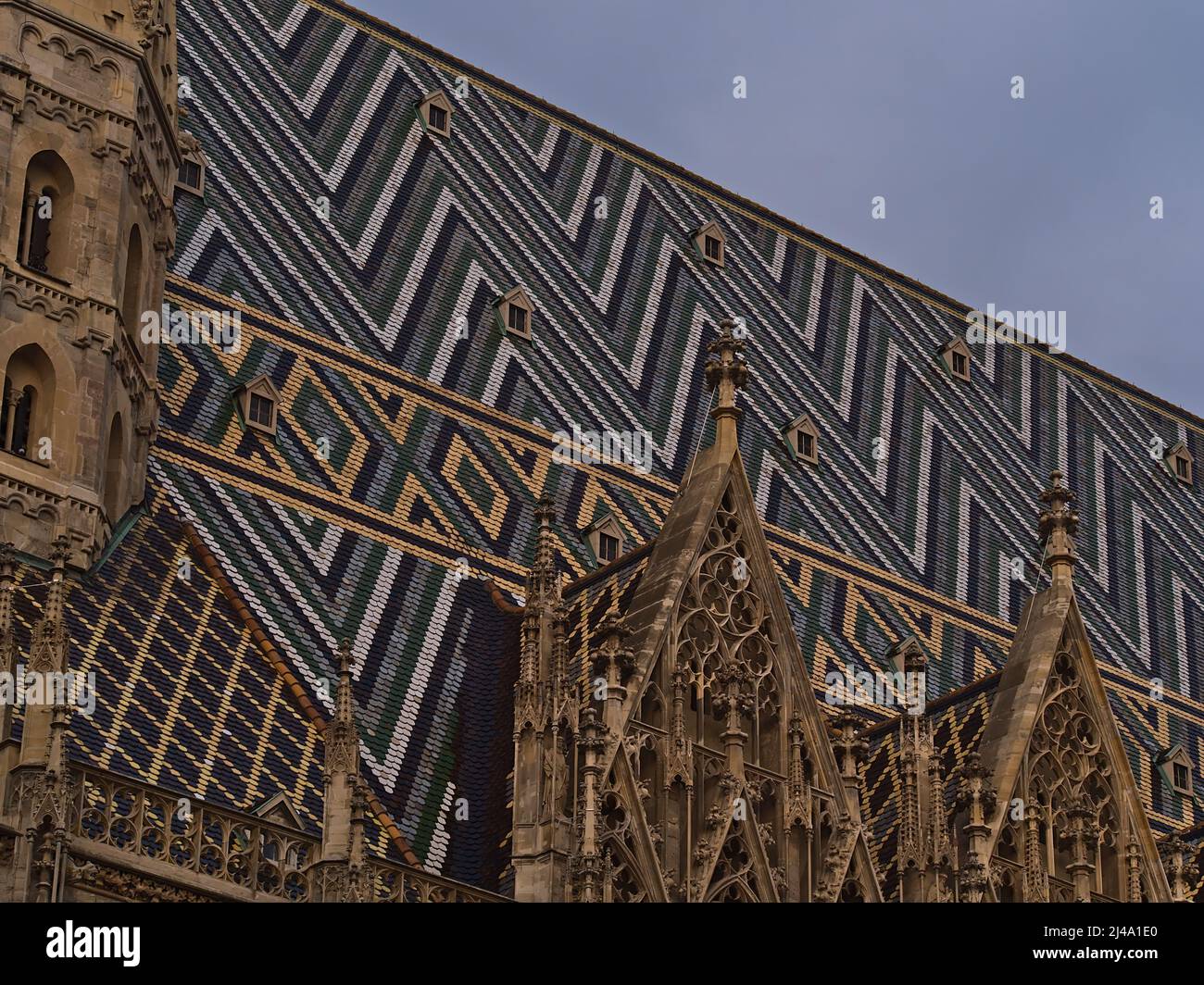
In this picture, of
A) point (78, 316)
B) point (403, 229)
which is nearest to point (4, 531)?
point (78, 316)

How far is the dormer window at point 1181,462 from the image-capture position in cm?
4125

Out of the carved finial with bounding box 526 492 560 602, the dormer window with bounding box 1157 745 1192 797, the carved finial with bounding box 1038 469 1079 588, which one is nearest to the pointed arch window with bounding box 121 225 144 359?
the carved finial with bounding box 526 492 560 602

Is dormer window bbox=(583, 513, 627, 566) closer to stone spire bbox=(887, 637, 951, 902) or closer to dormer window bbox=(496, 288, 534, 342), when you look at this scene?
dormer window bbox=(496, 288, 534, 342)

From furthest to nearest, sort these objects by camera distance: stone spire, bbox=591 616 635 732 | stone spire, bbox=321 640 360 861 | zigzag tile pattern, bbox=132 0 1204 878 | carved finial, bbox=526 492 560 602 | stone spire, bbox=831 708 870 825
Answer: zigzag tile pattern, bbox=132 0 1204 878
stone spire, bbox=831 708 870 825
carved finial, bbox=526 492 560 602
stone spire, bbox=591 616 635 732
stone spire, bbox=321 640 360 861

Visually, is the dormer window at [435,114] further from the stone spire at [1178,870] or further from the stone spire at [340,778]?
the stone spire at [340,778]

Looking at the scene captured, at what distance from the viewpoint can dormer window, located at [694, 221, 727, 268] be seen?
1454 inches

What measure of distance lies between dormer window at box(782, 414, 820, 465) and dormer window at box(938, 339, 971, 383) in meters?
4.81

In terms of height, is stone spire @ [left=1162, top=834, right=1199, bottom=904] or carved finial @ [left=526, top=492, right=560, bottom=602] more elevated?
carved finial @ [left=526, top=492, right=560, bottom=602]

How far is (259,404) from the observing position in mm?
28031

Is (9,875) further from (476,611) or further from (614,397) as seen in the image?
(614,397)

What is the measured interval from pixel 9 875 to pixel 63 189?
7.69 meters

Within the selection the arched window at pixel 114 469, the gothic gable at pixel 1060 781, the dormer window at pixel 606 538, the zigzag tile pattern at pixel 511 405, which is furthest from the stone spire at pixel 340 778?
the dormer window at pixel 606 538

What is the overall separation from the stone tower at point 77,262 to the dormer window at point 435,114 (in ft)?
25.3

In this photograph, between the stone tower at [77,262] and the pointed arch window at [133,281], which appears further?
the pointed arch window at [133,281]
